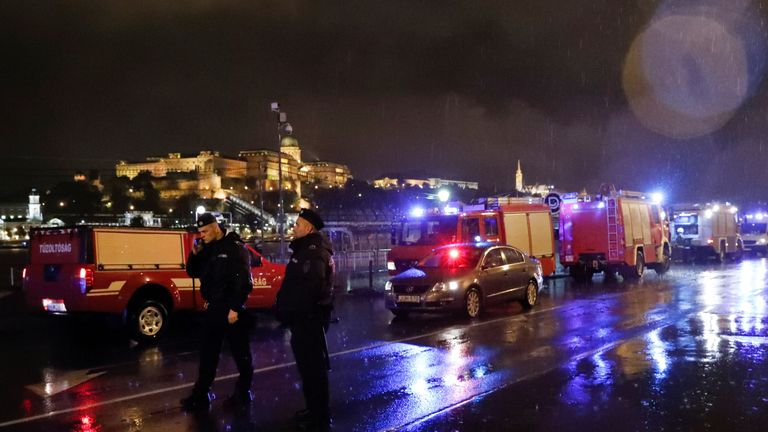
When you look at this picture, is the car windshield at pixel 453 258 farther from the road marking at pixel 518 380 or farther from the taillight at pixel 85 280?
Result: the taillight at pixel 85 280

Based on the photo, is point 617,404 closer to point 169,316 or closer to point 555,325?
point 555,325

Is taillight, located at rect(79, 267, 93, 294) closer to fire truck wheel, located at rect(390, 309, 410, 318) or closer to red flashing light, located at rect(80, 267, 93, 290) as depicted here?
red flashing light, located at rect(80, 267, 93, 290)

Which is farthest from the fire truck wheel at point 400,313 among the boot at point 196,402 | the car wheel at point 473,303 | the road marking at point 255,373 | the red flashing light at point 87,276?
the boot at point 196,402

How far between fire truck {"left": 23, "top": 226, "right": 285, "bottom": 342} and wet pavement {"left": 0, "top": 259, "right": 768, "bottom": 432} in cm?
63

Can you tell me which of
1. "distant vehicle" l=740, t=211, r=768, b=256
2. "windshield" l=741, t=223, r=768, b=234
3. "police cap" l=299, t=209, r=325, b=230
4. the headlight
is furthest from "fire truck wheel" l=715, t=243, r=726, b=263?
"police cap" l=299, t=209, r=325, b=230

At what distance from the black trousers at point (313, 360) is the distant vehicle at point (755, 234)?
126 feet

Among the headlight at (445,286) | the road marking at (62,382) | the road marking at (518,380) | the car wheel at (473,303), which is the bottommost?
the road marking at (518,380)

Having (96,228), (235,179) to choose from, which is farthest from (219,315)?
(235,179)

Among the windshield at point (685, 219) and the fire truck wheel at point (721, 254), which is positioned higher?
the windshield at point (685, 219)

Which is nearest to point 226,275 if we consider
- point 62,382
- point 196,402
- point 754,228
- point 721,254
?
point 196,402

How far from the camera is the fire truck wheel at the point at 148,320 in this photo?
35.6 feet

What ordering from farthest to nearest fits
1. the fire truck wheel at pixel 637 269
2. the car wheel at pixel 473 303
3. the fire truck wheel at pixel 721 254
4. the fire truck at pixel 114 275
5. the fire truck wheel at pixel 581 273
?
the fire truck wheel at pixel 721 254 → the fire truck wheel at pixel 637 269 → the fire truck wheel at pixel 581 273 → the car wheel at pixel 473 303 → the fire truck at pixel 114 275

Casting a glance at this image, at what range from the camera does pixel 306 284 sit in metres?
5.61

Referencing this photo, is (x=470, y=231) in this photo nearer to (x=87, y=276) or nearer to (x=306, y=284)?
(x=87, y=276)
